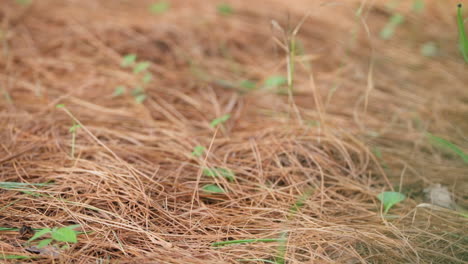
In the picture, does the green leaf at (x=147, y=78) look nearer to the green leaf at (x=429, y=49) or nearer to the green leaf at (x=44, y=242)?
the green leaf at (x=44, y=242)

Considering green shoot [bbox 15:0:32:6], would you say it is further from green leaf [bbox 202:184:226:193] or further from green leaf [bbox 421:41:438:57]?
green leaf [bbox 421:41:438:57]

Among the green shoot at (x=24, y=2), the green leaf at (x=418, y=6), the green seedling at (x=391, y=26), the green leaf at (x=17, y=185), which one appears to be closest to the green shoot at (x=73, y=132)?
the green leaf at (x=17, y=185)

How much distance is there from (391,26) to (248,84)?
4.36 feet

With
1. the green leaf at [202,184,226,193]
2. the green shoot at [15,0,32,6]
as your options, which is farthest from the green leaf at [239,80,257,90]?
the green shoot at [15,0,32,6]

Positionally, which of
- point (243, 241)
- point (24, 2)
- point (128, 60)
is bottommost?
point (243, 241)

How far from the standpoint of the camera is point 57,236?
104 centimetres

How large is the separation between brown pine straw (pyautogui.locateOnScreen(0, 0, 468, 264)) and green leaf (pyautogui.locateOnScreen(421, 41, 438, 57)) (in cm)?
5

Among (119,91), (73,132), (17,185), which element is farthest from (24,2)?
(17,185)

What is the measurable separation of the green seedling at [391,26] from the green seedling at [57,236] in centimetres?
229

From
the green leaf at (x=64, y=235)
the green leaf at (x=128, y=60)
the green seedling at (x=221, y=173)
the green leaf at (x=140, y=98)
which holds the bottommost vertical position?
the green seedling at (x=221, y=173)

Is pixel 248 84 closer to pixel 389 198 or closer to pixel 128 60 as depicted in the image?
pixel 128 60

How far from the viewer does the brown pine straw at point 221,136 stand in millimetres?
1171

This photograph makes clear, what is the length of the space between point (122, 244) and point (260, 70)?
1.33 metres

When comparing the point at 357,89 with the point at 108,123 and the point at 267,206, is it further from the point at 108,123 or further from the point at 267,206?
the point at 108,123
